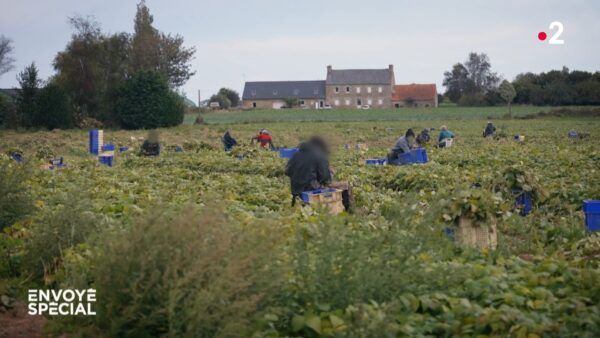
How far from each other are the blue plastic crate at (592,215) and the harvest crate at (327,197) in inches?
129


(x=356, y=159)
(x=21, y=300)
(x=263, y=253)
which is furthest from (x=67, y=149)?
(x=263, y=253)

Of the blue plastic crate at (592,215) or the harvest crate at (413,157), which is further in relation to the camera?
the harvest crate at (413,157)

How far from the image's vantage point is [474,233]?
7.84 m

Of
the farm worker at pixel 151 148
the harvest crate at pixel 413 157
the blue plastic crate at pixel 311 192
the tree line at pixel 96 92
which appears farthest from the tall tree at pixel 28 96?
the blue plastic crate at pixel 311 192

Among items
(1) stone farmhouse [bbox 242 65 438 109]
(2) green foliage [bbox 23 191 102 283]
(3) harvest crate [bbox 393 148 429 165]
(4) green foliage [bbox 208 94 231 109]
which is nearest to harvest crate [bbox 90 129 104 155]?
(3) harvest crate [bbox 393 148 429 165]

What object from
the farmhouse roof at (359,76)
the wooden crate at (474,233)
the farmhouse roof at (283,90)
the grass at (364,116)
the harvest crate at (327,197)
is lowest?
the wooden crate at (474,233)

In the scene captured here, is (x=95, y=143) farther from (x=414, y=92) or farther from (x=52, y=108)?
(x=414, y=92)

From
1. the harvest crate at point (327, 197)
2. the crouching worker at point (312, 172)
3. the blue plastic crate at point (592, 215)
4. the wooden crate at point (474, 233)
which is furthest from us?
the crouching worker at point (312, 172)

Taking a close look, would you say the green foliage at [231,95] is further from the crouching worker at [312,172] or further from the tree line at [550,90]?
the crouching worker at [312,172]

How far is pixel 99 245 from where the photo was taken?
5.70 meters

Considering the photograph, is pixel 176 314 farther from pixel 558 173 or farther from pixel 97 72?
pixel 97 72

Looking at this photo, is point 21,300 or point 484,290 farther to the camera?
point 21,300

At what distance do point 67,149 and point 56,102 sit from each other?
1554 centimetres

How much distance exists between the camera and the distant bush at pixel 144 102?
156 feet
